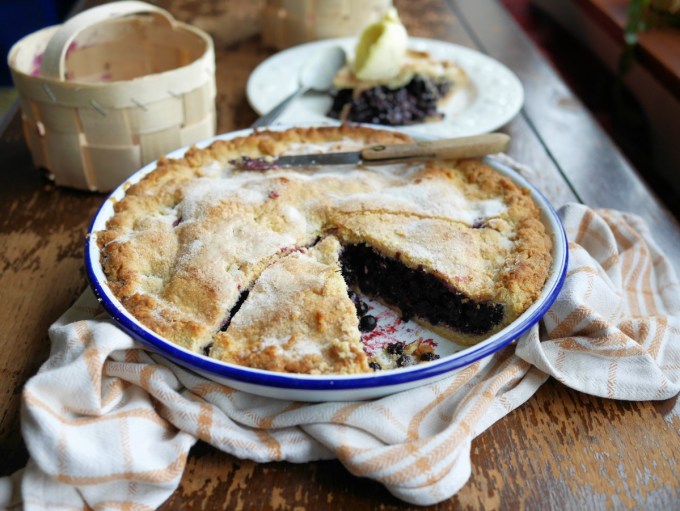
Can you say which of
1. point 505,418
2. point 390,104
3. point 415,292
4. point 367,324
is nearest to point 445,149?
point 415,292

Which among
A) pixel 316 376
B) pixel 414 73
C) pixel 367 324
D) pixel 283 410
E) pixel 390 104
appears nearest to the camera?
pixel 316 376

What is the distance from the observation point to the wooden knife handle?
2.18m

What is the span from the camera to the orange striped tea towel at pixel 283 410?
1.36 metres

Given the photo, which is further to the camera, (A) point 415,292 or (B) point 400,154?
(B) point 400,154

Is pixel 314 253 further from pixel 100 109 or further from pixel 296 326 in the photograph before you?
pixel 100 109

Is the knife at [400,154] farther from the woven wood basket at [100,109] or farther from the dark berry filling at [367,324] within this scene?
the dark berry filling at [367,324]

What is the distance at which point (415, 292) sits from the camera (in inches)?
78.4

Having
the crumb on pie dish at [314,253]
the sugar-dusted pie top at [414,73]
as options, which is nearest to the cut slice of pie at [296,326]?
the crumb on pie dish at [314,253]

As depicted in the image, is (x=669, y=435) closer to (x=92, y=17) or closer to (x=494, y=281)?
(x=494, y=281)

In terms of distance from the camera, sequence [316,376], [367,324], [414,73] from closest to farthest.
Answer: [316,376] → [367,324] → [414,73]

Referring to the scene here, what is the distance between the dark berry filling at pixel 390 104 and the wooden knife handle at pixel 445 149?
2.19 feet

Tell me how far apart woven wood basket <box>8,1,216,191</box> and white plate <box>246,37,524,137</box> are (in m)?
0.44

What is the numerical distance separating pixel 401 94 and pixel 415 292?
127 centimetres

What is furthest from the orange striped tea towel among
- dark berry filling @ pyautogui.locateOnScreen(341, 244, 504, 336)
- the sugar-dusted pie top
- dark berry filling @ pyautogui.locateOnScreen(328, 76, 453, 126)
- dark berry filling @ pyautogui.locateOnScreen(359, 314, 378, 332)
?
the sugar-dusted pie top
